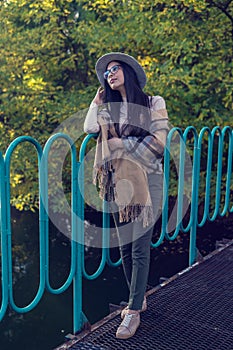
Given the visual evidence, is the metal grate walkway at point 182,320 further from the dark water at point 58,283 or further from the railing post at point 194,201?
the dark water at point 58,283

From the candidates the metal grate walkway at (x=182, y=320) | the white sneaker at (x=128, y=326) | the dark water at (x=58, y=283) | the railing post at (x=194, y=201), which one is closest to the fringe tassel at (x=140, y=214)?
the white sneaker at (x=128, y=326)

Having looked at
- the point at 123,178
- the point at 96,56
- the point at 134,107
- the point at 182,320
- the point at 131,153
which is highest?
the point at 96,56

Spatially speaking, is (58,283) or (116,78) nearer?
(116,78)

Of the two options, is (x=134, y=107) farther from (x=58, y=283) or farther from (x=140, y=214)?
(x=58, y=283)

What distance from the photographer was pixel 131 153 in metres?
2.87

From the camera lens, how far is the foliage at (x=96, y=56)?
6.54 meters

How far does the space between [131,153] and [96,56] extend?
538cm

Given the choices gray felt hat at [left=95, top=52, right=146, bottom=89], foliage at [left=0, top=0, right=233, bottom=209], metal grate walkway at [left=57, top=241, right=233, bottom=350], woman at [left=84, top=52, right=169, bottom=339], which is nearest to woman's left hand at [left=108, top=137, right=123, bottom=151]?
woman at [left=84, top=52, right=169, bottom=339]

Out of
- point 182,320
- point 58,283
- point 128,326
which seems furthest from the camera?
point 58,283

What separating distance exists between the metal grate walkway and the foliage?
3.22 meters

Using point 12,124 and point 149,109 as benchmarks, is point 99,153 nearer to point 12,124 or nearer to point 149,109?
point 149,109

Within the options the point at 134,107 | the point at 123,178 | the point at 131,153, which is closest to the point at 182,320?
the point at 123,178

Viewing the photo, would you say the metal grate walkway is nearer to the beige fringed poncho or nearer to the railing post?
the railing post

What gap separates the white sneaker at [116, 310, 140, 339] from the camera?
9.56ft
